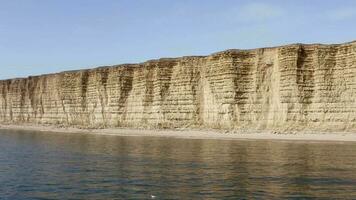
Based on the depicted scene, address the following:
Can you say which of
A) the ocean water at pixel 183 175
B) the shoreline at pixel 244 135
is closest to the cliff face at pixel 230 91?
the shoreline at pixel 244 135

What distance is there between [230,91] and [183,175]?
2713 centimetres

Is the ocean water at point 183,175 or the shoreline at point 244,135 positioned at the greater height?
the shoreline at point 244,135

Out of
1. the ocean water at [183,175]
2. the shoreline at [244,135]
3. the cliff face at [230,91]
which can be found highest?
the cliff face at [230,91]

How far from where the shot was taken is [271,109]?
43.7 metres

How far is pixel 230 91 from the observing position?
4569cm

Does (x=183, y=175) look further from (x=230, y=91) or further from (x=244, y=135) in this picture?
(x=230, y=91)

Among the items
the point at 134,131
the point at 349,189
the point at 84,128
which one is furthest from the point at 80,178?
the point at 84,128

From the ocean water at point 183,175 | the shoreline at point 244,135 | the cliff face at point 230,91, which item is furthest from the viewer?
the cliff face at point 230,91

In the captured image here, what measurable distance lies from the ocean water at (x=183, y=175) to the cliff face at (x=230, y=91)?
40.8ft

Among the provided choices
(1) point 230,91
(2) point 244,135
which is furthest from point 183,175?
(1) point 230,91

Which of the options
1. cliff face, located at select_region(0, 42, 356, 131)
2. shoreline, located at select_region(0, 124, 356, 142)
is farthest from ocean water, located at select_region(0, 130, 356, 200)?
cliff face, located at select_region(0, 42, 356, 131)

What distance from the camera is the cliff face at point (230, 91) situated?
40031mm

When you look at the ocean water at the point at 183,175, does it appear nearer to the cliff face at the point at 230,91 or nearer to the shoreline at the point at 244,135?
the shoreline at the point at 244,135

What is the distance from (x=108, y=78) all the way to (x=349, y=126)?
32925 mm
